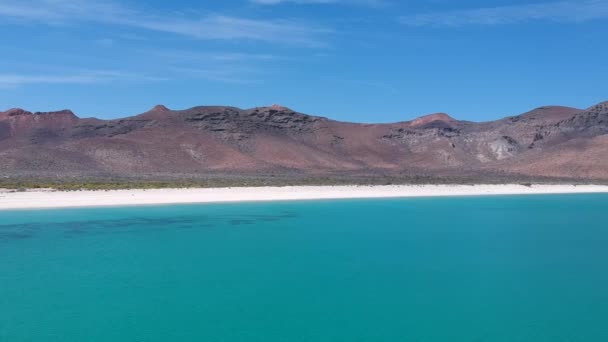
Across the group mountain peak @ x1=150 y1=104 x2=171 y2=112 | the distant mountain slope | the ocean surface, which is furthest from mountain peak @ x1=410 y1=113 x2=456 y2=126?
the ocean surface

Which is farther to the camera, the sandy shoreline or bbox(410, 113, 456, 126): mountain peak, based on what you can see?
bbox(410, 113, 456, 126): mountain peak

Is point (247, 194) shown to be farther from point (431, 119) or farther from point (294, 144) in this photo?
point (431, 119)

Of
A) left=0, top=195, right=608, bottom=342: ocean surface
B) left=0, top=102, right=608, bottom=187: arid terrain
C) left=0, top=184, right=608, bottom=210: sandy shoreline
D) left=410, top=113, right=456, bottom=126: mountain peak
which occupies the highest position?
left=410, top=113, right=456, bottom=126: mountain peak

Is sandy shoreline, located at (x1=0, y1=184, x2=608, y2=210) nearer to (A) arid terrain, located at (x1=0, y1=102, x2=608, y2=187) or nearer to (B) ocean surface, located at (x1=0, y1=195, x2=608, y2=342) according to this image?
(B) ocean surface, located at (x1=0, y1=195, x2=608, y2=342)

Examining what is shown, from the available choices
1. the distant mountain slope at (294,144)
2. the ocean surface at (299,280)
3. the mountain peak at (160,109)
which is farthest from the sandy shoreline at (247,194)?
the mountain peak at (160,109)

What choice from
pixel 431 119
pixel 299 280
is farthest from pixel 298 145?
pixel 299 280
